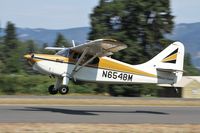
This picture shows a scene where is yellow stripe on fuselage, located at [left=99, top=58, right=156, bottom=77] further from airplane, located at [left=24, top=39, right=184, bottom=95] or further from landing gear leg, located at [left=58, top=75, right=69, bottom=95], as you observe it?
landing gear leg, located at [left=58, top=75, right=69, bottom=95]

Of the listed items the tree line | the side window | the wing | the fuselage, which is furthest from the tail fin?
the tree line

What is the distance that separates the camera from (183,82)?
56.6 m

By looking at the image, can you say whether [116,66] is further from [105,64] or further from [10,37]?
[10,37]

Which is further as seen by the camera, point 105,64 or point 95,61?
point 105,64

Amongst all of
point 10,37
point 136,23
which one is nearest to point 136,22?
point 136,23

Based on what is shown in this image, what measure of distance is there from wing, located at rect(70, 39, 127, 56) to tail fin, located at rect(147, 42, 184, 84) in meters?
3.18

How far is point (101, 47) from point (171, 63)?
4958mm

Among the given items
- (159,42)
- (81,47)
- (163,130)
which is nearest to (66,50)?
(81,47)

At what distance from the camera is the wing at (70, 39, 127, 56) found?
22.0 m

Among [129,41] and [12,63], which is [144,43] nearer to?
[129,41]

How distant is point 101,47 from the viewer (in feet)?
74.4

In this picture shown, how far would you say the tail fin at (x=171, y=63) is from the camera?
81.0 ft

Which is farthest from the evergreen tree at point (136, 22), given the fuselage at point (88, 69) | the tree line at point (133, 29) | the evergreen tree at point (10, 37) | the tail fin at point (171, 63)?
the evergreen tree at point (10, 37)

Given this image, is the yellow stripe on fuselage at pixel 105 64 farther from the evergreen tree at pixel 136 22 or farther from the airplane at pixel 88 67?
the evergreen tree at pixel 136 22
